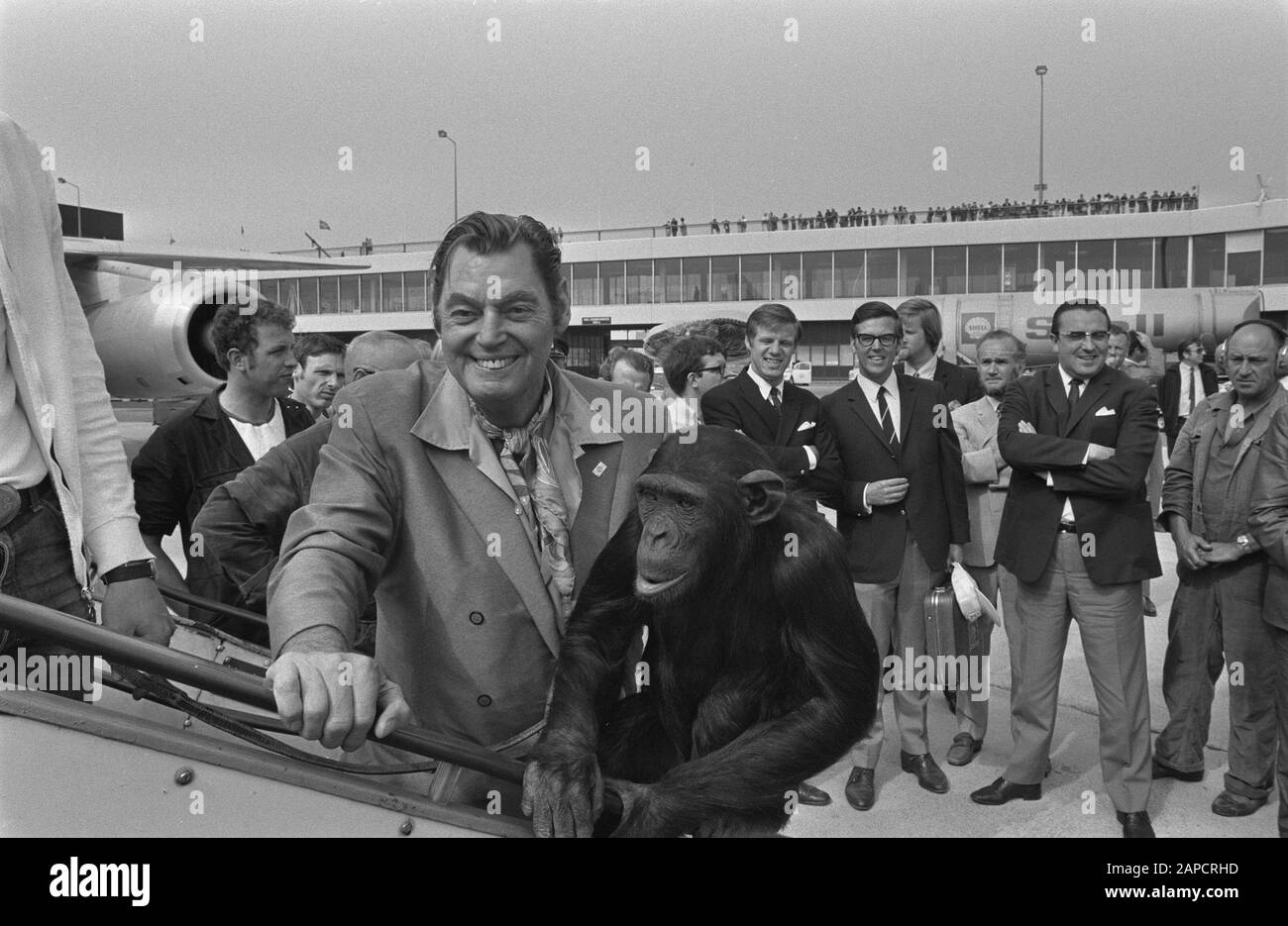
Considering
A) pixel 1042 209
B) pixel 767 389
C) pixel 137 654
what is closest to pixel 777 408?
pixel 767 389

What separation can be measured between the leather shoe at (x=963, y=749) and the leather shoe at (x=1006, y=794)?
1.49 ft

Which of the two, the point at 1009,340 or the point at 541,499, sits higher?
the point at 1009,340

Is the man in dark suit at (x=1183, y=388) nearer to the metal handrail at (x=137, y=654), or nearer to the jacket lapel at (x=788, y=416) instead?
the jacket lapel at (x=788, y=416)

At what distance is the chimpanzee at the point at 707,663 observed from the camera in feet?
4.88

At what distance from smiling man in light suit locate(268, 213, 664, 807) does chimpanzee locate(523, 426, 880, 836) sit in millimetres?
105

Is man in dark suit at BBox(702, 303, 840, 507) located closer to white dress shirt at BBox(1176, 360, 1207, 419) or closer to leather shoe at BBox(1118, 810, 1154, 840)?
leather shoe at BBox(1118, 810, 1154, 840)

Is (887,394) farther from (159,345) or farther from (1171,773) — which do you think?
(159,345)

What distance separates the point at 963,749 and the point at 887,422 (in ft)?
5.74

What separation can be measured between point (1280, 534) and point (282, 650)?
4.04m

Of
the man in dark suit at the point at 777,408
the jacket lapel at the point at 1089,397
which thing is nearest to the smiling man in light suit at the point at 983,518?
the jacket lapel at the point at 1089,397

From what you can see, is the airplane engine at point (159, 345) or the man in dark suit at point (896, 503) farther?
the airplane engine at point (159, 345)

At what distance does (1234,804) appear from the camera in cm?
423

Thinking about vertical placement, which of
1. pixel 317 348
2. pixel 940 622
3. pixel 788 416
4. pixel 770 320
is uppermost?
pixel 770 320
